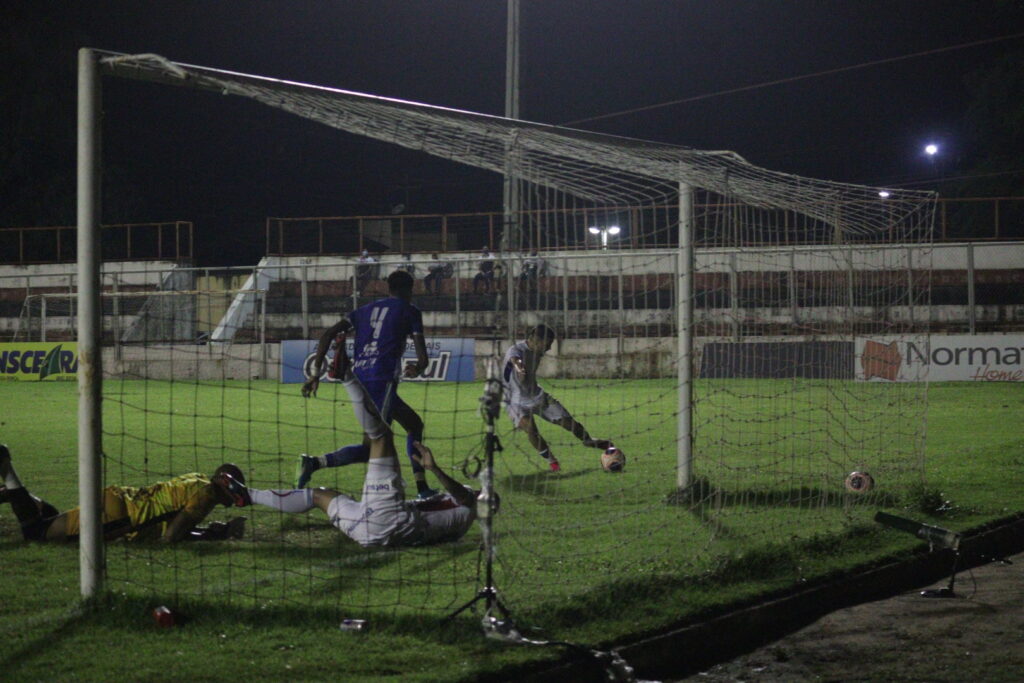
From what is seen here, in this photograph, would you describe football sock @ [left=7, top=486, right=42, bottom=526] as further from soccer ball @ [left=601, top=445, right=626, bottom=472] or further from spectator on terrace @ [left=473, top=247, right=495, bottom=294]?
spectator on terrace @ [left=473, top=247, right=495, bottom=294]

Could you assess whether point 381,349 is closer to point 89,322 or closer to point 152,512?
point 152,512

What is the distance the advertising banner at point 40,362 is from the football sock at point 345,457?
74.0ft

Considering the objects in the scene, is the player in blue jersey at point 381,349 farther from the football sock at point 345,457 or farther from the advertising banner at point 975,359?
the advertising banner at point 975,359

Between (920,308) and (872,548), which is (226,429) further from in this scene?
(920,308)

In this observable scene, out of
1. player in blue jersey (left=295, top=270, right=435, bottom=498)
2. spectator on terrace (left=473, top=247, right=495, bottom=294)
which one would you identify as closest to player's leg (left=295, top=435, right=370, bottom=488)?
player in blue jersey (left=295, top=270, right=435, bottom=498)

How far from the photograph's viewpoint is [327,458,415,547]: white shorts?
6625mm

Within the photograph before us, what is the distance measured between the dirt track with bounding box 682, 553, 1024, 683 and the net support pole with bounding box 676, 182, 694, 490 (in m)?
2.05

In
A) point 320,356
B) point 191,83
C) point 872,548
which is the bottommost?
point 872,548

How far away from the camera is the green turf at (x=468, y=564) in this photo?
4.84 m

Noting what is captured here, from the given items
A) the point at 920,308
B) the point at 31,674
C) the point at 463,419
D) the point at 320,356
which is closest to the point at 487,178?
the point at 920,308

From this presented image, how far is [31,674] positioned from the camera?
4496 mm

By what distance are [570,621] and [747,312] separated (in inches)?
695

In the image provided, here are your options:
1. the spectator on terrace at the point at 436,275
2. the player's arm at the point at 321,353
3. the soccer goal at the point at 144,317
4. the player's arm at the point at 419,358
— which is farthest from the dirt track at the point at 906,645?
the soccer goal at the point at 144,317

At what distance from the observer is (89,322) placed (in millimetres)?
5535
